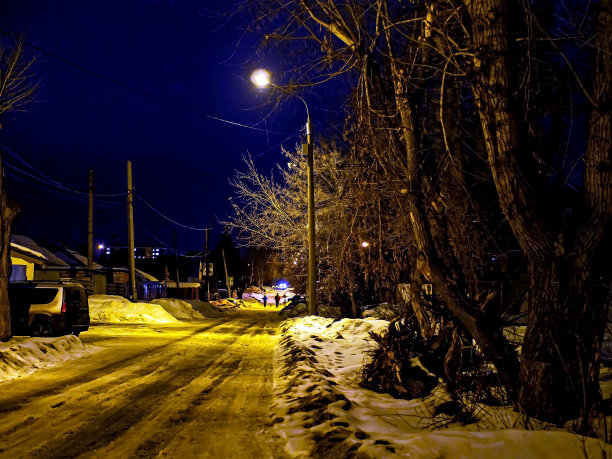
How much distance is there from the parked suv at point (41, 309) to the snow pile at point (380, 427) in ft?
27.2

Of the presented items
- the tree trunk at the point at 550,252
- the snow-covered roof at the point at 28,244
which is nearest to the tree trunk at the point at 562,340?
the tree trunk at the point at 550,252

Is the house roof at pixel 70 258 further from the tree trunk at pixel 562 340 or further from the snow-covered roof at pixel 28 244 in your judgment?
the tree trunk at pixel 562 340

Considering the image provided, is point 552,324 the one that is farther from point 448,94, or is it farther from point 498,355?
point 448,94

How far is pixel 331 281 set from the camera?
21.4 meters

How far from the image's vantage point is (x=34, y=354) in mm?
10086

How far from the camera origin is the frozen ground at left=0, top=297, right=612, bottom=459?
4203 millimetres

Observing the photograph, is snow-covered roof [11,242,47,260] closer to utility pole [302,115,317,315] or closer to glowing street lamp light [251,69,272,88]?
utility pole [302,115,317,315]

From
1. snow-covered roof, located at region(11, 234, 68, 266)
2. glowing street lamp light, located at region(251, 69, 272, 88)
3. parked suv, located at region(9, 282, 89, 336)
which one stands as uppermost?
glowing street lamp light, located at region(251, 69, 272, 88)

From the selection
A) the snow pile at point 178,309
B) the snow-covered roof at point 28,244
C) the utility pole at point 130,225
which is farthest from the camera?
the snow-covered roof at point 28,244

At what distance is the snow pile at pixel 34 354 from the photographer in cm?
903

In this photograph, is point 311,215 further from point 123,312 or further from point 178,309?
point 178,309

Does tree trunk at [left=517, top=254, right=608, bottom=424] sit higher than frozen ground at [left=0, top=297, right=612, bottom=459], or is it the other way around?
tree trunk at [left=517, top=254, right=608, bottom=424]

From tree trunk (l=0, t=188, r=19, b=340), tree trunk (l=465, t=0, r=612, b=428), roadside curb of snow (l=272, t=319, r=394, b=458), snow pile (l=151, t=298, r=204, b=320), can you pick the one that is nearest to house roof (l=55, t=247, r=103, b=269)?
snow pile (l=151, t=298, r=204, b=320)

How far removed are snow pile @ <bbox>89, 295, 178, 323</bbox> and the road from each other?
14738mm
